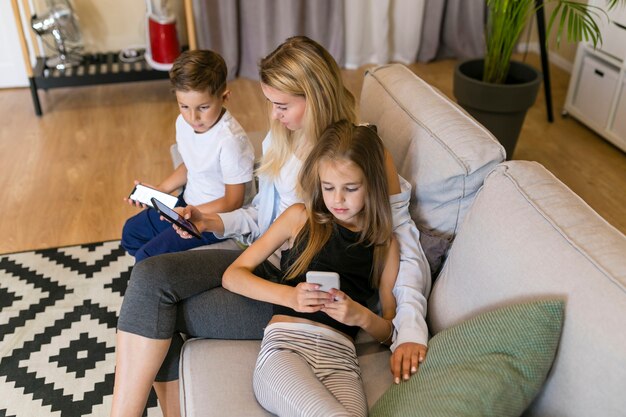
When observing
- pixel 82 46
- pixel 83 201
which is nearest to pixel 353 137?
pixel 83 201

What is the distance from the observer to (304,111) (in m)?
1.53

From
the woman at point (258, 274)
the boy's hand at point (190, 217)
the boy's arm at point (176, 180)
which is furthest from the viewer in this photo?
the boy's arm at point (176, 180)

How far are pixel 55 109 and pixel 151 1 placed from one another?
85 cm

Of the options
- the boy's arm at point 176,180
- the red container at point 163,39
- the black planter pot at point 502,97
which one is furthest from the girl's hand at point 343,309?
the red container at point 163,39

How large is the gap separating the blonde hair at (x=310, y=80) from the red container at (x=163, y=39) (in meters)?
2.12

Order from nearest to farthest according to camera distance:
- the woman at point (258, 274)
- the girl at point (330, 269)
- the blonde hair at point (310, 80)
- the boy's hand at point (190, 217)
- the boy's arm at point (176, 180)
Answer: the girl at point (330, 269)
the woman at point (258, 274)
the blonde hair at point (310, 80)
the boy's hand at point (190, 217)
the boy's arm at point (176, 180)

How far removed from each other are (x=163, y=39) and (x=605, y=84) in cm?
239

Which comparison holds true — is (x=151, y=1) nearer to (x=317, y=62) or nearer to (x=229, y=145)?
(x=229, y=145)

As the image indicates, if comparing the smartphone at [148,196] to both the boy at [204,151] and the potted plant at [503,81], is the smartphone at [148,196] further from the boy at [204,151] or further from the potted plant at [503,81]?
the potted plant at [503,81]

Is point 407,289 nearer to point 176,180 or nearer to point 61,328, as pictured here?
point 176,180

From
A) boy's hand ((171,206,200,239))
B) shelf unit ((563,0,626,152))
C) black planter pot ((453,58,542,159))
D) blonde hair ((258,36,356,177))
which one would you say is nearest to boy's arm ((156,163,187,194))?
boy's hand ((171,206,200,239))

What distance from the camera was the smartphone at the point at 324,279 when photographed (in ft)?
3.93

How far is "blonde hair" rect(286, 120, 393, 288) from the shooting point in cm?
135

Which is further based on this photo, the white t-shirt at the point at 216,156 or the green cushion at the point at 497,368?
the white t-shirt at the point at 216,156
